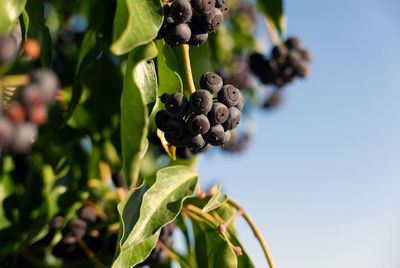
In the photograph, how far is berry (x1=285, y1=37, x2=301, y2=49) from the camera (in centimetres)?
282

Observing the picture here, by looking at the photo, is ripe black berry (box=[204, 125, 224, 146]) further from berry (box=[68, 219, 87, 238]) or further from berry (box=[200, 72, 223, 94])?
berry (box=[68, 219, 87, 238])

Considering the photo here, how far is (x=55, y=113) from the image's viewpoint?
1.75 m

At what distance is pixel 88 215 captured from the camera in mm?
2035

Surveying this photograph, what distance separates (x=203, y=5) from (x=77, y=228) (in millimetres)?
1230

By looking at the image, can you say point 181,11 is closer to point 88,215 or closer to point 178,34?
point 178,34

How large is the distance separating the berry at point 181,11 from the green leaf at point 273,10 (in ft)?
3.52

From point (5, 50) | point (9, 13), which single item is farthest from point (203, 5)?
point (5, 50)

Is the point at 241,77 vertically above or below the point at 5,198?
above

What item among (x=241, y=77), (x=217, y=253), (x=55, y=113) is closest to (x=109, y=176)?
(x=55, y=113)

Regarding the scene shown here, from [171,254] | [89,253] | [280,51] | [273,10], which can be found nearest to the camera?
[171,254]

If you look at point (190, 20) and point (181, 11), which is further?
point (190, 20)

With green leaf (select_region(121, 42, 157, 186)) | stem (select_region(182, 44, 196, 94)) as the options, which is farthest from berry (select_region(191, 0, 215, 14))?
green leaf (select_region(121, 42, 157, 186))

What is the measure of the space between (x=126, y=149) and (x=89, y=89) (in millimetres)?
1225

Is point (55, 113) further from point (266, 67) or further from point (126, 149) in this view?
point (266, 67)
